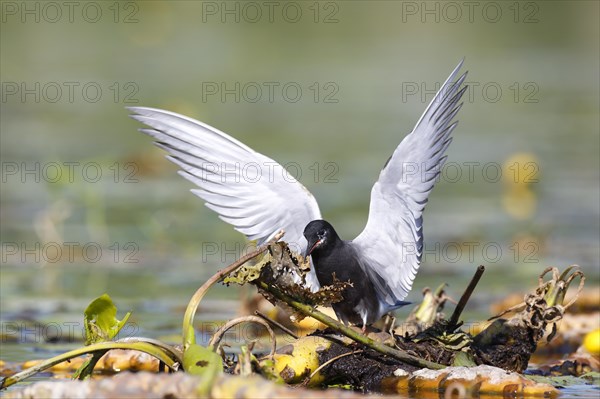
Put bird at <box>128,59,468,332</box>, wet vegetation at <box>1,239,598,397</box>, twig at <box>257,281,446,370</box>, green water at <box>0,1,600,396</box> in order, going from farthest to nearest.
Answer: green water at <box>0,1,600,396</box> → bird at <box>128,59,468,332</box> → twig at <box>257,281,446,370</box> → wet vegetation at <box>1,239,598,397</box>

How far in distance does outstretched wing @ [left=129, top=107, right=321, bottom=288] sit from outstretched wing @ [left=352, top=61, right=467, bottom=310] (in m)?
0.44

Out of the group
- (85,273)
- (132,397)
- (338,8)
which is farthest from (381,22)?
(132,397)

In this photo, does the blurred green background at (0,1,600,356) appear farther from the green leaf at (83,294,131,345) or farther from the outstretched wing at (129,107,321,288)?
the green leaf at (83,294,131,345)

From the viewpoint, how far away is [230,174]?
612cm

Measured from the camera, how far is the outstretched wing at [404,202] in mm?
6137

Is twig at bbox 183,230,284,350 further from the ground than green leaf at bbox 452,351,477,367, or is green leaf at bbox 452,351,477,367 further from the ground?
twig at bbox 183,230,284,350

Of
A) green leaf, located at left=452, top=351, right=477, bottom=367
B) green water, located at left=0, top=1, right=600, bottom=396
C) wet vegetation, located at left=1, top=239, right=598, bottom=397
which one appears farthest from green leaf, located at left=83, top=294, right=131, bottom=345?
A: green water, located at left=0, top=1, right=600, bottom=396

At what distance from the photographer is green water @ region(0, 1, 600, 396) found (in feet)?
30.8

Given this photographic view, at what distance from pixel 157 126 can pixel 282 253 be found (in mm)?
1519

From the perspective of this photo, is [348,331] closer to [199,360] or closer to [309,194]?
[199,360]

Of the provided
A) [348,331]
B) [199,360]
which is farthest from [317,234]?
[199,360]

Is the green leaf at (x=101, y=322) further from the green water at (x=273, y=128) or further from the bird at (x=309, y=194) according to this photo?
the green water at (x=273, y=128)

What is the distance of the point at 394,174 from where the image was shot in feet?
20.1

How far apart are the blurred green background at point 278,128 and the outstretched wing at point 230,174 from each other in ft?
4.48
